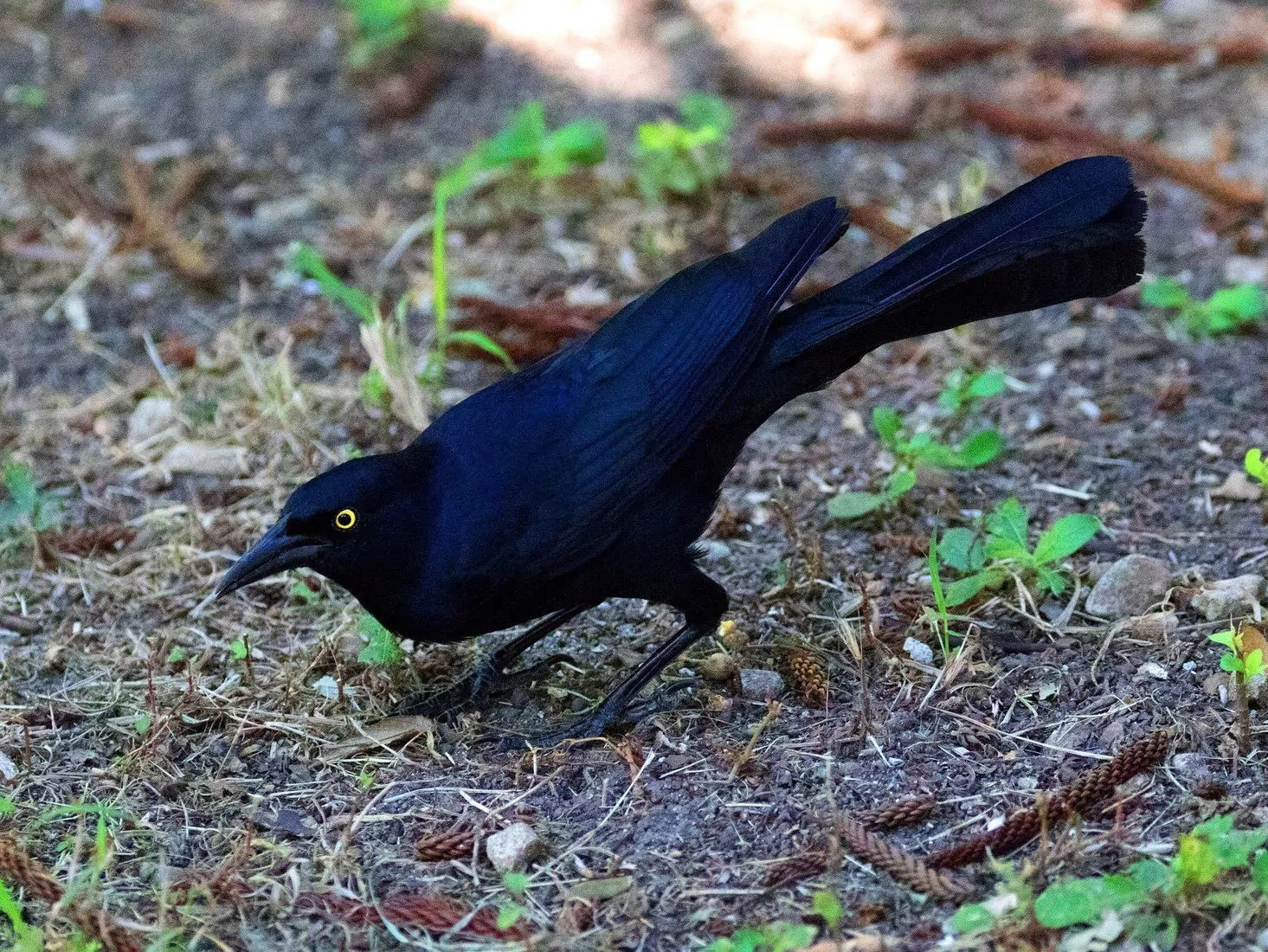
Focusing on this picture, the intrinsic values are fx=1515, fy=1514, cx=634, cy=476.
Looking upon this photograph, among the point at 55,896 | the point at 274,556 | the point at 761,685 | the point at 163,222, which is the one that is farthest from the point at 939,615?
the point at 163,222

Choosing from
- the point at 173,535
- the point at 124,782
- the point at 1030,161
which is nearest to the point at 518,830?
the point at 124,782

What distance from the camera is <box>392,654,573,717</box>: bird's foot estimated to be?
401 cm

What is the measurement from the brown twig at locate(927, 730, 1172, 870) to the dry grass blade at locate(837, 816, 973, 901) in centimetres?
6

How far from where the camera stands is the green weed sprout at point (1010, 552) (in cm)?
387

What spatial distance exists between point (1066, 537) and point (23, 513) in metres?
3.12

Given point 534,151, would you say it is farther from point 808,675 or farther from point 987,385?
point 808,675

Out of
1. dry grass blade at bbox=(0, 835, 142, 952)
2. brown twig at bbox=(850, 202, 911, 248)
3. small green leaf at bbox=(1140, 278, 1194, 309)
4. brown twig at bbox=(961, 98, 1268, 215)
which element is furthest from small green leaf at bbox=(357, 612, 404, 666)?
brown twig at bbox=(961, 98, 1268, 215)

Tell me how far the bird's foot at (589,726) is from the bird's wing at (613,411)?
1.41ft

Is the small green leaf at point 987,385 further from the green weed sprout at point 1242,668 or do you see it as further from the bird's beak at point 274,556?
the bird's beak at point 274,556

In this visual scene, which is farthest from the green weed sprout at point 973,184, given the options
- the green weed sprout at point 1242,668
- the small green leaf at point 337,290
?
the green weed sprout at point 1242,668

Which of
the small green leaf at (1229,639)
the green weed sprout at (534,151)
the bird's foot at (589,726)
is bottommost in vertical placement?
the bird's foot at (589,726)

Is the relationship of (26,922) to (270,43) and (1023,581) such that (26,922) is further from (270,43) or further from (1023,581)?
(270,43)

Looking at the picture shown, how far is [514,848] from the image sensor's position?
3.27m

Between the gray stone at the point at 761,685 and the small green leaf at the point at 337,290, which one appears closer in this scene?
the gray stone at the point at 761,685
